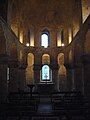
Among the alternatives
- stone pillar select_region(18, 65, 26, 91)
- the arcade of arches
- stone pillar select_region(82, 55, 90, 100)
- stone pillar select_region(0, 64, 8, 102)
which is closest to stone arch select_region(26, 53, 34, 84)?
the arcade of arches

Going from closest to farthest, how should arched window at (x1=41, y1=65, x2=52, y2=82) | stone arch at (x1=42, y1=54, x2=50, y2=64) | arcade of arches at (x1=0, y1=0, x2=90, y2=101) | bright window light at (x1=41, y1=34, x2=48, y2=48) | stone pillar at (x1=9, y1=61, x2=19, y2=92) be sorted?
stone pillar at (x1=9, y1=61, x2=19, y2=92) < arcade of arches at (x1=0, y1=0, x2=90, y2=101) < arched window at (x1=41, y1=65, x2=52, y2=82) < stone arch at (x1=42, y1=54, x2=50, y2=64) < bright window light at (x1=41, y1=34, x2=48, y2=48)

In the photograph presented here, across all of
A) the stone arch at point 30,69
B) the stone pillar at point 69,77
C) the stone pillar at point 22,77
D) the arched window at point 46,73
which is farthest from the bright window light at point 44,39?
the stone pillar at point 69,77

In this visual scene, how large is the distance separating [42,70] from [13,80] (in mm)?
10580

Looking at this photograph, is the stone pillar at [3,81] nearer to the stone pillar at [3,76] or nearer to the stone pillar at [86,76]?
the stone pillar at [3,76]

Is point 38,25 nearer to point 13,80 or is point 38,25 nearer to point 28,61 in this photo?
point 28,61

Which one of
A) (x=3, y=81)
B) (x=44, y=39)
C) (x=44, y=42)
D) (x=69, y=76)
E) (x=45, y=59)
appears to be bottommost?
(x=3, y=81)

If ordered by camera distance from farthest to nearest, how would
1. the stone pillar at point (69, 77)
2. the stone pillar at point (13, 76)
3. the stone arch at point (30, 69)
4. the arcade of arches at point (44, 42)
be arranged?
1. the stone arch at point (30, 69)
2. the stone pillar at point (69, 77)
3. the arcade of arches at point (44, 42)
4. the stone pillar at point (13, 76)

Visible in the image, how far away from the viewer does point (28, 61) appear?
4588cm

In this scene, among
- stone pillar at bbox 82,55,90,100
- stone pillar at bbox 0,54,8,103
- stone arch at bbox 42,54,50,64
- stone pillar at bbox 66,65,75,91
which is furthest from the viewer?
stone arch at bbox 42,54,50,64

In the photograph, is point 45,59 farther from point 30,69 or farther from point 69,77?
point 69,77

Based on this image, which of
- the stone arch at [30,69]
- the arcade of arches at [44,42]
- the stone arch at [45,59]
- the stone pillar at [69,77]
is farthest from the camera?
the stone arch at [45,59]

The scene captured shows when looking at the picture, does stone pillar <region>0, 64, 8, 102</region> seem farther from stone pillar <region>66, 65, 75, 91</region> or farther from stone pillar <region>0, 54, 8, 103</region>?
stone pillar <region>66, 65, 75, 91</region>

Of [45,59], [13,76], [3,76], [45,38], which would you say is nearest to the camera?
[3,76]

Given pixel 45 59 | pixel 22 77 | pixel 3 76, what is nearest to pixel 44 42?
pixel 45 59
